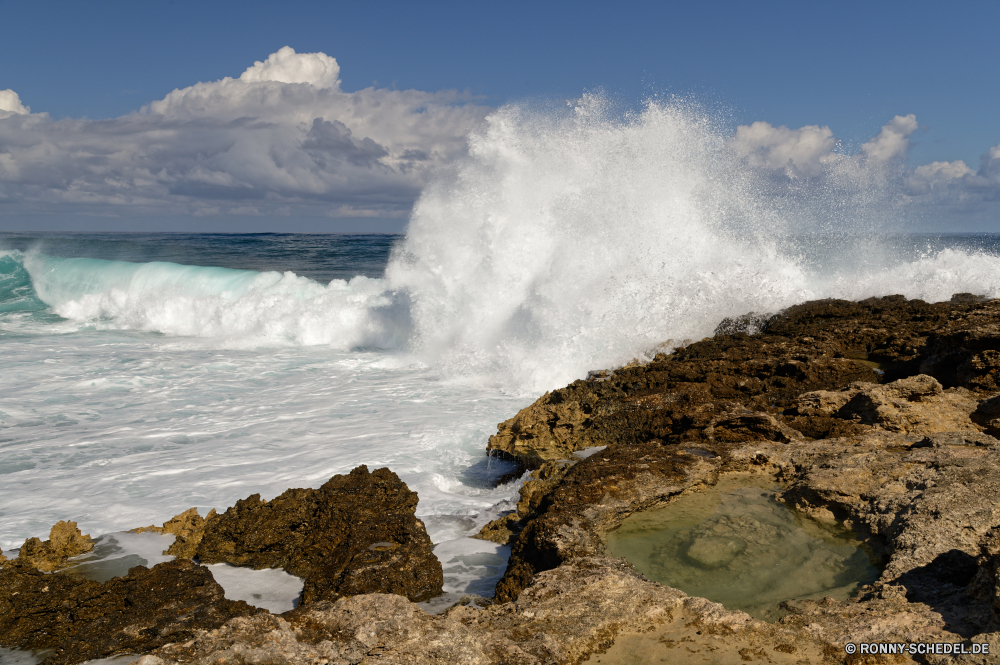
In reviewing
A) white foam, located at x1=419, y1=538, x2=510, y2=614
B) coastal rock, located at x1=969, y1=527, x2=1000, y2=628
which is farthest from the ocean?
coastal rock, located at x1=969, y1=527, x2=1000, y2=628

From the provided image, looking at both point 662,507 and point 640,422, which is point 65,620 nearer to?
point 662,507

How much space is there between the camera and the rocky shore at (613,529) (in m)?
2.46

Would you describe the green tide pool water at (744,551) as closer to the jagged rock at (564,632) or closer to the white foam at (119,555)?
the jagged rock at (564,632)

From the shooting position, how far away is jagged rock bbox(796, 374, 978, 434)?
4.73 meters

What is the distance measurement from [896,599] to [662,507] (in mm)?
1383

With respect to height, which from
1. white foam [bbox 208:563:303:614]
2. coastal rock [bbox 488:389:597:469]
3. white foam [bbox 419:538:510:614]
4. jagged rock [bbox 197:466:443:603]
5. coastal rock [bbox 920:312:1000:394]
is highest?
coastal rock [bbox 920:312:1000:394]

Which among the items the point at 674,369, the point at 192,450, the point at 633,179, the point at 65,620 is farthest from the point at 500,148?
the point at 65,620

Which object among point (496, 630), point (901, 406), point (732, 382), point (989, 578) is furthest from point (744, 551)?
point (732, 382)

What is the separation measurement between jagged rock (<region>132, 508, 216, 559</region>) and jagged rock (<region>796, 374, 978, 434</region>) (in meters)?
4.82

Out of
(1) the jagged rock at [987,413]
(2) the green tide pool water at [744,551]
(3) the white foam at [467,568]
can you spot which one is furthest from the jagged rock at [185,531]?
(1) the jagged rock at [987,413]

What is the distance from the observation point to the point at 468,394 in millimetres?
9195

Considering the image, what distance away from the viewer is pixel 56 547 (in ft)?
14.0

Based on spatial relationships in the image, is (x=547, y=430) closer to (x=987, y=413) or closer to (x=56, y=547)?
(x=987, y=413)

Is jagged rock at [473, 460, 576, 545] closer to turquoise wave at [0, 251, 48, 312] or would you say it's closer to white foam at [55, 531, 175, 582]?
white foam at [55, 531, 175, 582]
